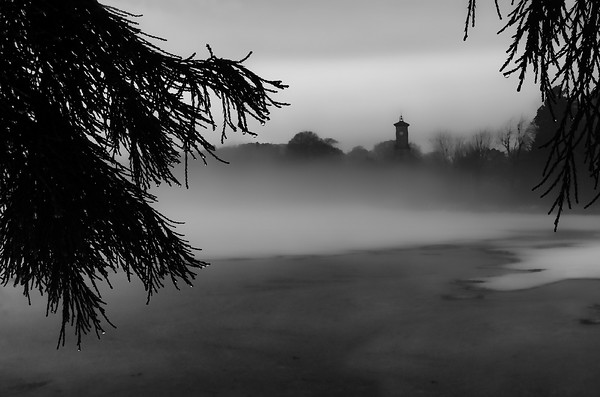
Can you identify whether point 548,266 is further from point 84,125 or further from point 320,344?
point 84,125

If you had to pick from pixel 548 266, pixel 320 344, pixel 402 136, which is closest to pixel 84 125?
pixel 320 344

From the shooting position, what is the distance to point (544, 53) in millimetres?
5141

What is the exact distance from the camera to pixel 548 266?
23.5 m

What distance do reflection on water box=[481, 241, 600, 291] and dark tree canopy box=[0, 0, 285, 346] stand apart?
1502cm

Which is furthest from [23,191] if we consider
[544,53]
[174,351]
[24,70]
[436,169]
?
[436,169]

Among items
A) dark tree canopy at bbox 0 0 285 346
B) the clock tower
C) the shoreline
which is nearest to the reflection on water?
the shoreline

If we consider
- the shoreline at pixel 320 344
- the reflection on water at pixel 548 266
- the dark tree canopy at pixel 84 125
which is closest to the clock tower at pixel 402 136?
the reflection on water at pixel 548 266

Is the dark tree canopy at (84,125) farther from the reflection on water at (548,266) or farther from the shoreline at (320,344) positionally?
the reflection on water at (548,266)

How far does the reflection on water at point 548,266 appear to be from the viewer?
1991 centimetres

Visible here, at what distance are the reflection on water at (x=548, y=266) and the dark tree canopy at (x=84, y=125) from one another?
15021 millimetres

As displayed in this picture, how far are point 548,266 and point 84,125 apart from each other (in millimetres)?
21323

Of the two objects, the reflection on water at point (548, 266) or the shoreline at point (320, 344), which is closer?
the shoreline at point (320, 344)

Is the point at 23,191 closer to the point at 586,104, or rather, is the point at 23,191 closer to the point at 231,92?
the point at 231,92

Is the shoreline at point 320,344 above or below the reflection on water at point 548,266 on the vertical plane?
below
